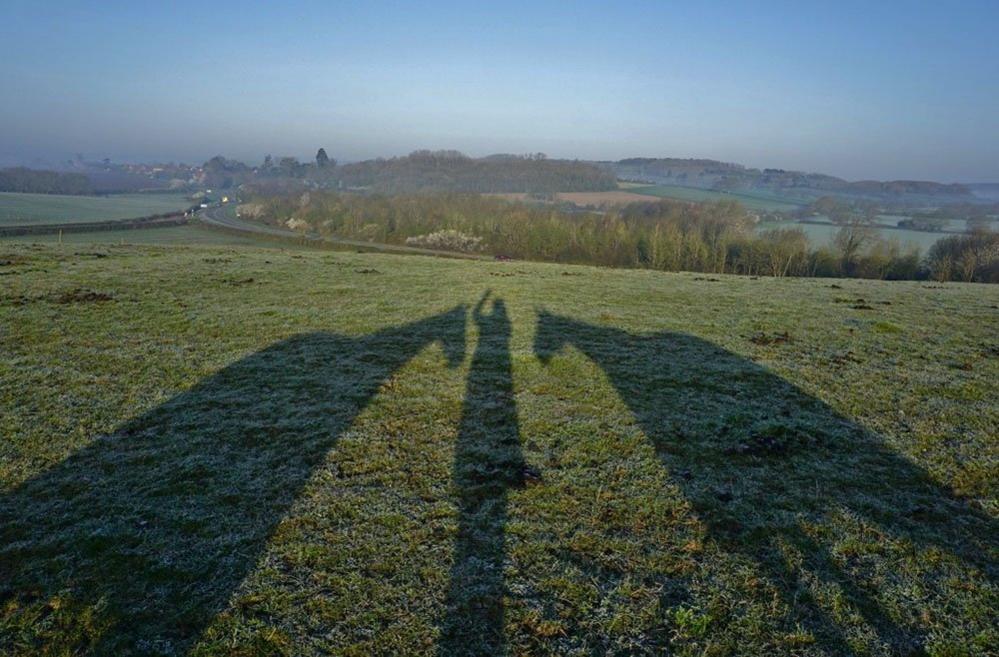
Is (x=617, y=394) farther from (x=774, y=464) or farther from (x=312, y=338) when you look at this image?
(x=312, y=338)

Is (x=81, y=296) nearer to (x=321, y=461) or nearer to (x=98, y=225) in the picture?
(x=321, y=461)

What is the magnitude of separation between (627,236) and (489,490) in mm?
82429

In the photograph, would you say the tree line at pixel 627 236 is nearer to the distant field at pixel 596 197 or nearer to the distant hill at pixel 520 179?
the distant field at pixel 596 197

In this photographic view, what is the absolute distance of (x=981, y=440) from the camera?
8789 millimetres

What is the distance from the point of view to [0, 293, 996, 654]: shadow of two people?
4.98m

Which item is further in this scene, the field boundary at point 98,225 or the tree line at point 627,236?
the field boundary at point 98,225

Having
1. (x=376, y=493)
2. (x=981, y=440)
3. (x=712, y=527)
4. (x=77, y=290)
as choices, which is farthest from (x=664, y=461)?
(x=77, y=290)

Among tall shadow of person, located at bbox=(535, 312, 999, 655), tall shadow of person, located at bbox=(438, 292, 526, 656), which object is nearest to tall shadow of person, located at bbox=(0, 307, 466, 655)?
tall shadow of person, located at bbox=(438, 292, 526, 656)

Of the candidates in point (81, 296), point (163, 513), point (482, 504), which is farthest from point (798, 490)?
point (81, 296)

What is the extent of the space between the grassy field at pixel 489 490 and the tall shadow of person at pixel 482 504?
38mm

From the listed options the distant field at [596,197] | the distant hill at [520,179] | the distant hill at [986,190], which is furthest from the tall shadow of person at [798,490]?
the distant hill at [986,190]

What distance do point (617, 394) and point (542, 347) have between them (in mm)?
3574

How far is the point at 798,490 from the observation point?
707cm

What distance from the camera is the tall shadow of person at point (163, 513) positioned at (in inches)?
185
